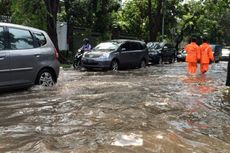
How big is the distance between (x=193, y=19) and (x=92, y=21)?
659 inches

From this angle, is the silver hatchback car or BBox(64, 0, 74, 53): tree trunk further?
BBox(64, 0, 74, 53): tree trunk

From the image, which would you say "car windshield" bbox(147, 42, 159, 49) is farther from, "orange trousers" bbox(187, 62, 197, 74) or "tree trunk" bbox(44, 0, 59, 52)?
"orange trousers" bbox(187, 62, 197, 74)

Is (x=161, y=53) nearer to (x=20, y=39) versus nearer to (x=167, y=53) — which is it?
(x=167, y=53)

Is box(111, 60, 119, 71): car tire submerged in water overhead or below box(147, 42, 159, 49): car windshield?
below

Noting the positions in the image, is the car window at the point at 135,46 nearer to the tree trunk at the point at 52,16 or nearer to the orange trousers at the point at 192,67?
the tree trunk at the point at 52,16

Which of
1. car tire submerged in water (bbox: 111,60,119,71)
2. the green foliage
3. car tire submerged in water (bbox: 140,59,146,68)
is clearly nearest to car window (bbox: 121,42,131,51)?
car tire submerged in water (bbox: 111,60,119,71)

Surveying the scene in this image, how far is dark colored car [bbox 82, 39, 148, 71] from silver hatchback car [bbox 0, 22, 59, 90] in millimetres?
8579

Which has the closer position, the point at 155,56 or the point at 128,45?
the point at 128,45

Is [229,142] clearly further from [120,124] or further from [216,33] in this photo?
[216,33]

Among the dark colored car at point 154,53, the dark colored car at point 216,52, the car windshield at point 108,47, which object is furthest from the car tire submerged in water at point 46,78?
the dark colored car at point 216,52

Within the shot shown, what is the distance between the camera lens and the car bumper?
21344 mm

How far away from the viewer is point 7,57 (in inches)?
442

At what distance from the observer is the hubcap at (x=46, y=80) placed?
1253 cm

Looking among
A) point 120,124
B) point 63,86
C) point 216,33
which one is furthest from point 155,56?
point 216,33
